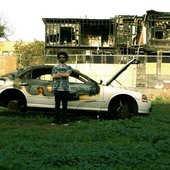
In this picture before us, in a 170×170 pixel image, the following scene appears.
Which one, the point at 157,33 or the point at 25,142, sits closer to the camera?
the point at 25,142

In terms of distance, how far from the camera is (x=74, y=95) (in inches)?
494

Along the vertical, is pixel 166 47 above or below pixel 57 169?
above

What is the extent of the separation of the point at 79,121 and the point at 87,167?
5.73 m

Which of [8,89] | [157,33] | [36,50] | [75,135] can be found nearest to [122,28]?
[157,33]

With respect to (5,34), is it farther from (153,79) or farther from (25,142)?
(25,142)

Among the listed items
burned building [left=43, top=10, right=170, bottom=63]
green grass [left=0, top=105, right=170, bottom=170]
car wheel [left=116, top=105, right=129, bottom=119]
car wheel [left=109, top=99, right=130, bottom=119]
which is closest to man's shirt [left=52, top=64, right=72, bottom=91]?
green grass [left=0, top=105, right=170, bottom=170]

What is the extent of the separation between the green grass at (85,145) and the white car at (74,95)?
26.9 inches

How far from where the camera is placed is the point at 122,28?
5309 centimetres

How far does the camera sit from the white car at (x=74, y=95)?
1259cm

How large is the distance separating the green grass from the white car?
0.68m

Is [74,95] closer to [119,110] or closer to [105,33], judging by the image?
[119,110]

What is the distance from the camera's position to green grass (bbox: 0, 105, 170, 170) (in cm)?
673

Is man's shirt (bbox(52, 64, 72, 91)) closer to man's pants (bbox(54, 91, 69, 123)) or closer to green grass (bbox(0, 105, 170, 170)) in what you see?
man's pants (bbox(54, 91, 69, 123))

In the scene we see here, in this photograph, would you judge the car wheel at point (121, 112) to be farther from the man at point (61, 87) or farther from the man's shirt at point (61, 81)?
the man's shirt at point (61, 81)
